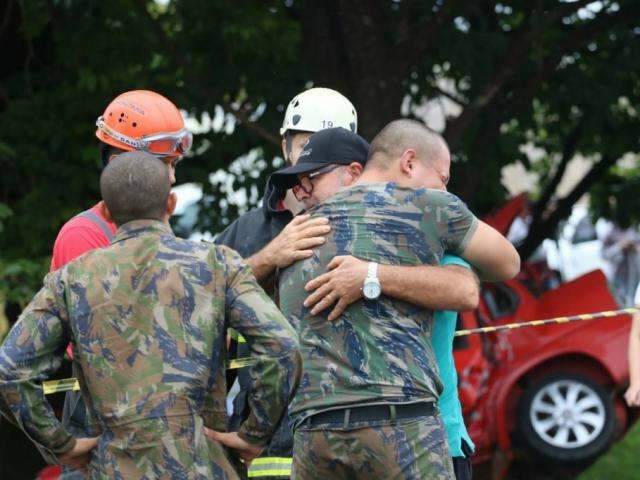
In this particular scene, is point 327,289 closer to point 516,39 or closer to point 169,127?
point 169,127

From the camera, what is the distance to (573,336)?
1076 centimetres

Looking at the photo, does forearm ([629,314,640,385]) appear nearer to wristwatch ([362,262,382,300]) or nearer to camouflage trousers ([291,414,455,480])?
camouflage trousers ([291,414,455,480])

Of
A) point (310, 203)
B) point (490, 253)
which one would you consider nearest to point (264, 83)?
point (310, 203)

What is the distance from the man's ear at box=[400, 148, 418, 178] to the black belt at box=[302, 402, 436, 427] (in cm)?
77

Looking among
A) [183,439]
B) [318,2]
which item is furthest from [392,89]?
[183,439]

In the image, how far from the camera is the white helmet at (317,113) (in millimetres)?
5469

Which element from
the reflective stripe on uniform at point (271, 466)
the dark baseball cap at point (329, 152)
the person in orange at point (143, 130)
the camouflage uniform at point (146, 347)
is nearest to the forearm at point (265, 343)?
the camouflage uniform at point (146, 347)

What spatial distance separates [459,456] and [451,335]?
0.44m

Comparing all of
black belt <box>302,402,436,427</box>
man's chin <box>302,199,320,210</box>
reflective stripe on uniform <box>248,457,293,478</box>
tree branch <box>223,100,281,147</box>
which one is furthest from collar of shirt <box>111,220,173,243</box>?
tree branch <box>223,100,281,147</box>

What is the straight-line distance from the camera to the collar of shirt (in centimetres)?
394

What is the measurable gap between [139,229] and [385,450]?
1054 mm

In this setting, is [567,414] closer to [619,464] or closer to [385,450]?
[619,464]

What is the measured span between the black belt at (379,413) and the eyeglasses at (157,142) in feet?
4.07

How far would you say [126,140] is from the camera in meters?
4.95
